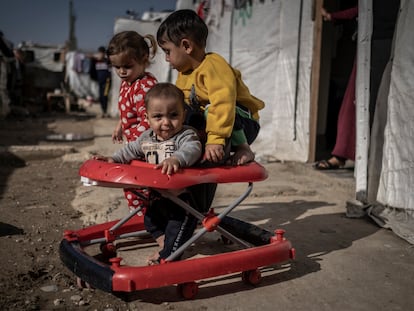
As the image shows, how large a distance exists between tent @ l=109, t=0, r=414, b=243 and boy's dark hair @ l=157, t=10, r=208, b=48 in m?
1.60

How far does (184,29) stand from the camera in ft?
8.46

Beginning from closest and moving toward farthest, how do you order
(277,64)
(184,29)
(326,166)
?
(184,29) → (326,166) → (277,64)

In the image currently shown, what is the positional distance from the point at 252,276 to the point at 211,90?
98 cm

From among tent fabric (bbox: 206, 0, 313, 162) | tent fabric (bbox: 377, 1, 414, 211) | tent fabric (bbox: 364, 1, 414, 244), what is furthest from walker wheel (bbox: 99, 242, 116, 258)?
tent fabric (bbox: 206, 0, 313, 162)

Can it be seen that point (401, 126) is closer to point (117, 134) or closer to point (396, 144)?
point (396, 144)

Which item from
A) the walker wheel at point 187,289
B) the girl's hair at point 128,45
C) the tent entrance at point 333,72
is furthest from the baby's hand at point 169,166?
the tent entrance at point 333,72

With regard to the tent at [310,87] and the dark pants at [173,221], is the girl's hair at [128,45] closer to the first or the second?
the dark pants at [173,221]

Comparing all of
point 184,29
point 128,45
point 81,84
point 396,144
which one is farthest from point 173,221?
point 81,84

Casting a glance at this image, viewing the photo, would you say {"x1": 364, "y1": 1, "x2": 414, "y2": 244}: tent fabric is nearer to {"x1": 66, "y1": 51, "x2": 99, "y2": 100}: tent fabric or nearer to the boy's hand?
the boy's hand

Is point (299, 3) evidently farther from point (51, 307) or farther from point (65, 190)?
point (51, 307)

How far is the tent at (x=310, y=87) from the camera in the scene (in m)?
3.37

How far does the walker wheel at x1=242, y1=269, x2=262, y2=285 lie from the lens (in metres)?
2.39

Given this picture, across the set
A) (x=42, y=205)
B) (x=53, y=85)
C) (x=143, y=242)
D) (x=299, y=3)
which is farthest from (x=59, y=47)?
(x=143, y=242)

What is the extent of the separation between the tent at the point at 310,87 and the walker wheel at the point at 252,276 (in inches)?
50.7
